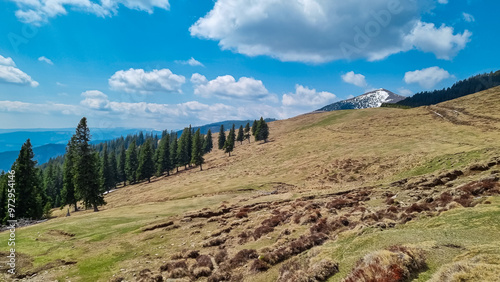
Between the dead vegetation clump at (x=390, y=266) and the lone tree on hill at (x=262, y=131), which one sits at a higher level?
the lone tree on hill at (x=262, y=131)

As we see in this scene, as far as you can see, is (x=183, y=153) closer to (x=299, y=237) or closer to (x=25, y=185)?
(x=25, y=185)

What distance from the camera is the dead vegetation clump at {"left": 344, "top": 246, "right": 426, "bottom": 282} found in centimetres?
707

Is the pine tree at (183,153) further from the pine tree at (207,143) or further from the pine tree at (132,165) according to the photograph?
the pine tree at (207,143)

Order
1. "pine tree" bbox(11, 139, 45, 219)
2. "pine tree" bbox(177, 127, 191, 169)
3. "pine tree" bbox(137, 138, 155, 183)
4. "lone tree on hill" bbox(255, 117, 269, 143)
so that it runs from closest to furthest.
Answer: "pine tree" bbox(11, 139, 45, 219) → "pine tree" bbox(137, 138, 155, 183) → "pine tree" bbox(177, 127, 191, 169) → "lone tree on hill" bbox(255, 117, 269, 143)

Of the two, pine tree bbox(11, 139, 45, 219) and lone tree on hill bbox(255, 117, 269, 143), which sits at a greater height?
Answer: lone tree on hill bbox(255, 117, 269, 143)

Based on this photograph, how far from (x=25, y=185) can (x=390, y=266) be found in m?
54.2

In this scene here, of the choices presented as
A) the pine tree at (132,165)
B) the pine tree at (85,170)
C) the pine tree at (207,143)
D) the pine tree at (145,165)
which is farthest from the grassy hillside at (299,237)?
the pine tree at (207,143)

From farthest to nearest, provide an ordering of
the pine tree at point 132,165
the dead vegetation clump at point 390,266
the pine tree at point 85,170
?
the pine tree at point 132,165 → the pine tree at point 85,170 → the dead vegetation clump at point 390,266

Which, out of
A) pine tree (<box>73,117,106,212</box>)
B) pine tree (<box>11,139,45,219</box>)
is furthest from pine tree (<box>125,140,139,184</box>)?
pine tree (<box>73,117,106,212</box>)

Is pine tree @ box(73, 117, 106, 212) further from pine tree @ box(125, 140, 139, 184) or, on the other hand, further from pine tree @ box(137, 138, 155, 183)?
pine tree @ box(125, 140, 139, 184)

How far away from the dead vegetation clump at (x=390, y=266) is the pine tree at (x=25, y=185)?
51779 mm

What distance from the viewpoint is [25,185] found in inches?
1633

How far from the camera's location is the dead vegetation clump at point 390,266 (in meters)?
7.07

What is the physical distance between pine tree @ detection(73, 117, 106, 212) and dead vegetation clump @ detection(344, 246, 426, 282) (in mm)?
47579
